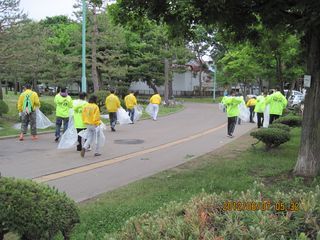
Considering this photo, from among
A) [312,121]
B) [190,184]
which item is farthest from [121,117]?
[312,121]

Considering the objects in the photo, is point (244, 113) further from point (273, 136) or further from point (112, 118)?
point (273, 136)

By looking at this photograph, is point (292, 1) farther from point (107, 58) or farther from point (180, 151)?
point (107, 58)

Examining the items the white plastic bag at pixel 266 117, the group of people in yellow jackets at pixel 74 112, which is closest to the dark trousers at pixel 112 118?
the group of people in yellow jackets at pixel 74 112

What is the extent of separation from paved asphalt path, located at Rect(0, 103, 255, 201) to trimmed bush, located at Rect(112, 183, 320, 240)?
429cm

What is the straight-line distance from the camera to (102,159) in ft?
36.8

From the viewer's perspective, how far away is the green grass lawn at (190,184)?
19.3 ft

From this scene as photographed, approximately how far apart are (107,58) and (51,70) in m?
13.7

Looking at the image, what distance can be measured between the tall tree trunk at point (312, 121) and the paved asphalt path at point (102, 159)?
3.17m

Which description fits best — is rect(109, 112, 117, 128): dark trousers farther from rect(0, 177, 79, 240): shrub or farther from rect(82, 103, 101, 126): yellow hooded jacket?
rect(0, 177, 79, 240): shrub

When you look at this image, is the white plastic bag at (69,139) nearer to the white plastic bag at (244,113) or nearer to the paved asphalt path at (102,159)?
the paved asphalt path at (102,159)

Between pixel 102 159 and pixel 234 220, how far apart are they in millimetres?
8507

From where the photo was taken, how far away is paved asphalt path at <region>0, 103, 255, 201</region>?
8.57 metres

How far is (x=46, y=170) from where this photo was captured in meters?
9.69

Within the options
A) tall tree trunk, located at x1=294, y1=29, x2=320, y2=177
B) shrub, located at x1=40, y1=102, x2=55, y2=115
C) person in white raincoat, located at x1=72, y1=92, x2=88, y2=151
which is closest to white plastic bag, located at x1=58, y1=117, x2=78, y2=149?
person in white raincoat, located at x1=72, y1=92, x2=88, y2=151
